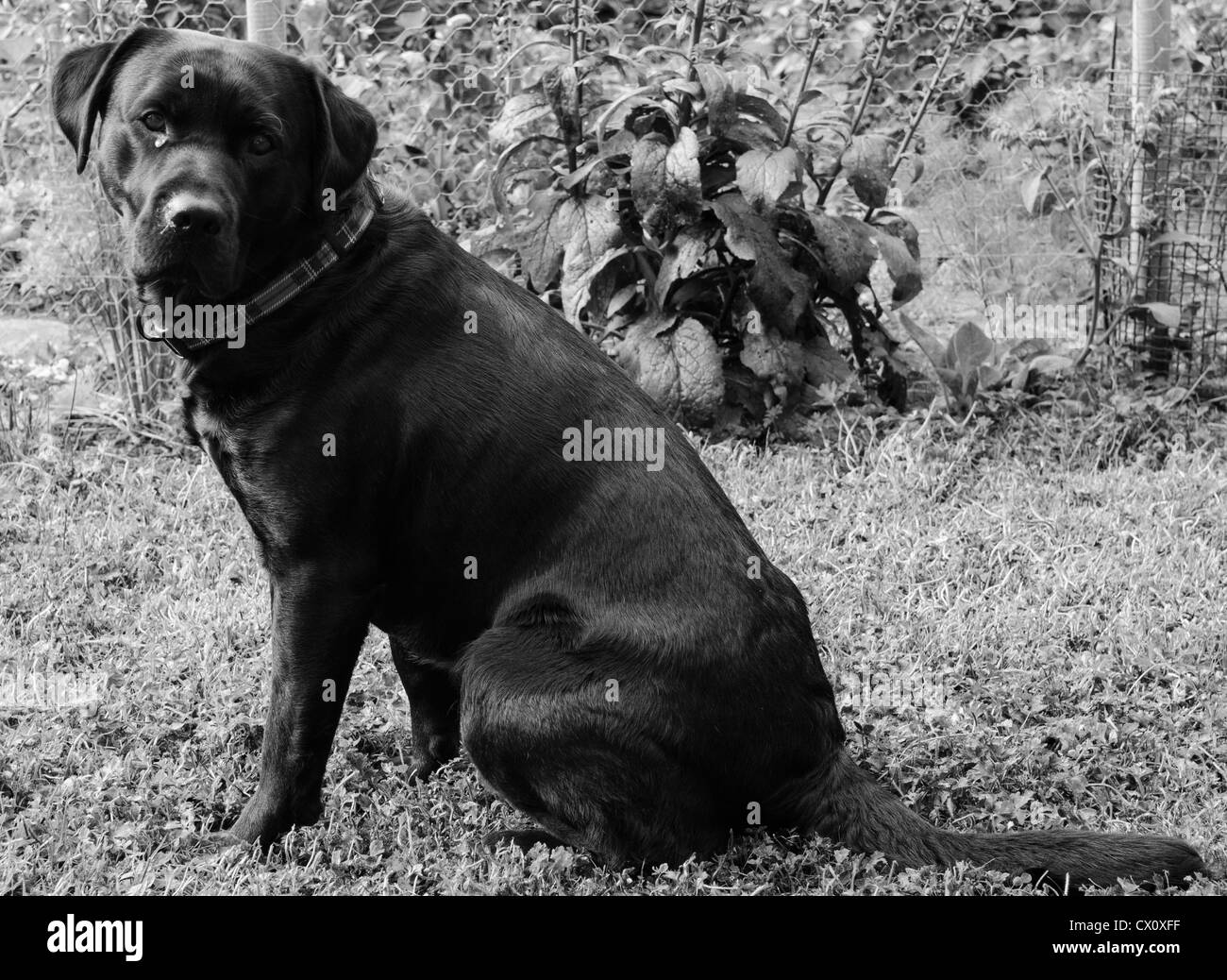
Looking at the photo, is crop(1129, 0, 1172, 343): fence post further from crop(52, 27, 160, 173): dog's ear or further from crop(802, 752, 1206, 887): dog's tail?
crop(52, 27, 160, 173): dog's ear

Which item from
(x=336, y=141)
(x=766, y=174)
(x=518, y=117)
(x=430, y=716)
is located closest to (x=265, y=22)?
(x=518, y=117)

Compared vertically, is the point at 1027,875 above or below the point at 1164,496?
below

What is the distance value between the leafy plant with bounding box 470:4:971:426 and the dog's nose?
2558 mm

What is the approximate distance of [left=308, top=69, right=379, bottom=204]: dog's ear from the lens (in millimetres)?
2947

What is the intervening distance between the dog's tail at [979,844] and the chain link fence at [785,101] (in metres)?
3.18

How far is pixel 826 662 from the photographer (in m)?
3.97

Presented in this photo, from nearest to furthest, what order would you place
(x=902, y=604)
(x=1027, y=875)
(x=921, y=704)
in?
1. (x=1027, y=875)
2. (x=921, y=704)
3. (x=902, y=604)

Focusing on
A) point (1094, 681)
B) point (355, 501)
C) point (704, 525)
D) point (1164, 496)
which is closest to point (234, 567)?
point (355, 501)

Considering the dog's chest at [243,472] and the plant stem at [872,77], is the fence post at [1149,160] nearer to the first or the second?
the plant stem at [872,77]

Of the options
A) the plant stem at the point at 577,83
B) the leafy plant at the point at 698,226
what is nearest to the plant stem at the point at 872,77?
the leafy plant at the point at 698,226

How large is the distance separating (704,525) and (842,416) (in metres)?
2.67

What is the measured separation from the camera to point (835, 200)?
6.72m

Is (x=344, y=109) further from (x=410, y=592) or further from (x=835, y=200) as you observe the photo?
(x=835, y=200)

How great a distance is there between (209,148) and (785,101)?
3310 mm
